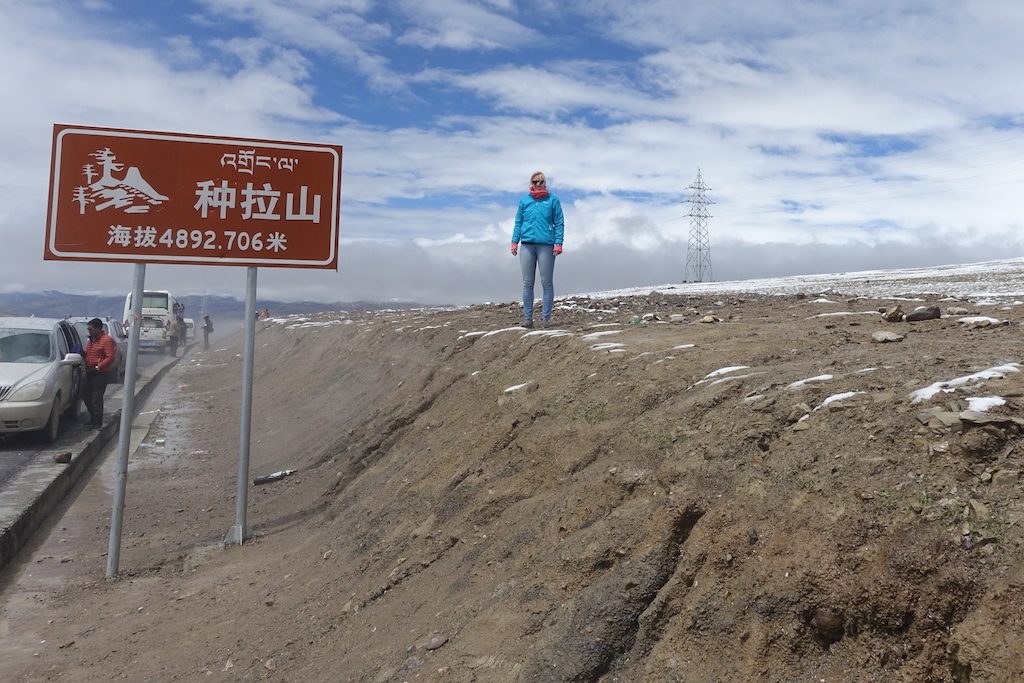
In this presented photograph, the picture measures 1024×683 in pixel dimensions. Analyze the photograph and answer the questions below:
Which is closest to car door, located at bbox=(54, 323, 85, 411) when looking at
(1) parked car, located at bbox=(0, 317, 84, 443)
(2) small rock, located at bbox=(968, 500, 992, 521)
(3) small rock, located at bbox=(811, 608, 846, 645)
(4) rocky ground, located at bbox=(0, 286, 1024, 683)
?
(1) parked car, located at bbox=(0, 317, 84, 443)

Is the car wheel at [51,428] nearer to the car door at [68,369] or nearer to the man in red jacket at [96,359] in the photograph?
the car door at [68,369]

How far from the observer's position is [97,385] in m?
12.6

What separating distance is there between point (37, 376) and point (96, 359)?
1.01m

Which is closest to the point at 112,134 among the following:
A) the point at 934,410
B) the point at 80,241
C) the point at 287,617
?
the point at 80,241

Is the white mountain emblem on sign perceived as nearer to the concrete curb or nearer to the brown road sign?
the brown road sign

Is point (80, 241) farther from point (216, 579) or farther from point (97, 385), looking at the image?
point (97, 385)

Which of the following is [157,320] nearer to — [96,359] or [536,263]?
[96,359]

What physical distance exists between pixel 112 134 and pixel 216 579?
387 cm

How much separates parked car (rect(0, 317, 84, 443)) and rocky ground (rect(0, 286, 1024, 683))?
9.19ft

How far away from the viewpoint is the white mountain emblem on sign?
660 cm

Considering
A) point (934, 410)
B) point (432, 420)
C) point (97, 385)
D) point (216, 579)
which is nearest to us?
point (934, 410)

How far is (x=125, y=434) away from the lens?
263 inches

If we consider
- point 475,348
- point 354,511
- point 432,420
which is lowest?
point 354,511

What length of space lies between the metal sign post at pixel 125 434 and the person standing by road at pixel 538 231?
389cm
